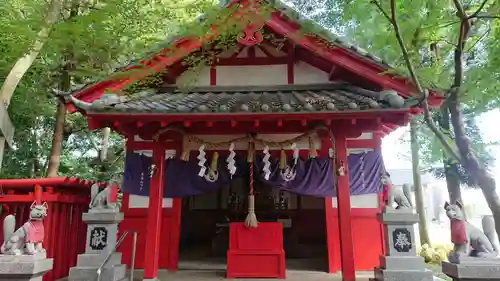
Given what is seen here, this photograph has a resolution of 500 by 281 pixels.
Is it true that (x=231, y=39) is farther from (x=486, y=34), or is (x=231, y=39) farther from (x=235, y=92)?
(x=486, y=34)

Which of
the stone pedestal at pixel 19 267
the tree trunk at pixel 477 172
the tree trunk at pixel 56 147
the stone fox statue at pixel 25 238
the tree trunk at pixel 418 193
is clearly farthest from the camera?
the tree trunk at pixel 418 193

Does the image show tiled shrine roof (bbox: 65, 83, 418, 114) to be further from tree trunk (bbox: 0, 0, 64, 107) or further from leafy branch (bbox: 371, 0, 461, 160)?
tree trunk (bbox: 0, 0, 64, 107)

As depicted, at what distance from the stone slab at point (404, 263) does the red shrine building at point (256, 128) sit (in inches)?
25.9

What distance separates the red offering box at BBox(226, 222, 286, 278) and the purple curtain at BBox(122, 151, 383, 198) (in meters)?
1.06

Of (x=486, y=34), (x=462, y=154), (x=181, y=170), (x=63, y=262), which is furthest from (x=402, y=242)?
(x=63, y=262)

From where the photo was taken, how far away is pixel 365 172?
771cm

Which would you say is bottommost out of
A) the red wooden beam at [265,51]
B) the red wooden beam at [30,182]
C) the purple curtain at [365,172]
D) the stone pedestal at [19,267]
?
the stone pedestal at [19,267]

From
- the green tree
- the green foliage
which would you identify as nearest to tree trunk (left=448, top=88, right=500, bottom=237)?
the green tree

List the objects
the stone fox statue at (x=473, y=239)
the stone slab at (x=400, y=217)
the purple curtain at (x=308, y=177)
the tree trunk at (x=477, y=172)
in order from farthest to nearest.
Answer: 1. the purple curtain at (x=308, y=177)
2. the stone slab at (x=400, y=217)
3. the stone fox statue at (x=473, y=239)
4. the tree trunk at (x=477, y=172)

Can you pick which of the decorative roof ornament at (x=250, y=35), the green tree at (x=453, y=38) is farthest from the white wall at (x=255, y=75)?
the green tree at (x=453, y=38)

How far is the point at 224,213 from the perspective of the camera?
39.7ft

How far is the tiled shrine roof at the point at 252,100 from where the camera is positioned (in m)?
5.86

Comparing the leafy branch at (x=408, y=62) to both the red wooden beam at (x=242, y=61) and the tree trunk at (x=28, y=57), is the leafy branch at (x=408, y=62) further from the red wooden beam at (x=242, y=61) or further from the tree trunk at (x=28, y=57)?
the tree trunk at (x=28, y=57)

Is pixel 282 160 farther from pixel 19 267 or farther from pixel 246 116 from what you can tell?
pixel 19 267
